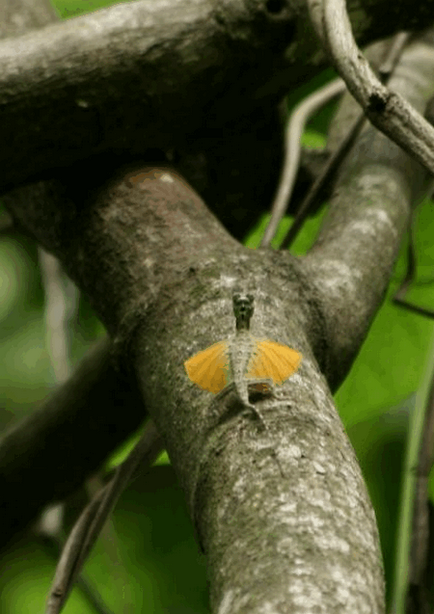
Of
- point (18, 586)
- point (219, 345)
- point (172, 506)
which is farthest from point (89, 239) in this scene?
point (18, 586)

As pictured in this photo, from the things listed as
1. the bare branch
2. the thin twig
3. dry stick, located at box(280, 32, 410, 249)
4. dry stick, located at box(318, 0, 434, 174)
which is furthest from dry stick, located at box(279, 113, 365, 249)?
the thin twig

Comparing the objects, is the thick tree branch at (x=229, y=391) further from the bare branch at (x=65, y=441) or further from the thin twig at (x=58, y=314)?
the thin twig at (x=58, y=314)

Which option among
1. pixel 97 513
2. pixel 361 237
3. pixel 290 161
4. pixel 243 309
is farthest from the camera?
pixel 290 161

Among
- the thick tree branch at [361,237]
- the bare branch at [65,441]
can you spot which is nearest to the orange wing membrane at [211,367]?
the thick tree branch at [361,237]

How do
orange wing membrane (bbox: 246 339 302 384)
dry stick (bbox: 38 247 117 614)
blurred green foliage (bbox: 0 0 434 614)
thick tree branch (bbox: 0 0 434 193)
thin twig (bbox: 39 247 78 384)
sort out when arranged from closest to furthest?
orange wing membrane (bbox: 246 339 302 384)
thick tree branch (bbox: 0 0 434 193)
blurred green foliage (bbox: 0 0 434 614)
dry stick (bbox: 38 247 117 614)
thin twig (bbox: 39 247 78 384)

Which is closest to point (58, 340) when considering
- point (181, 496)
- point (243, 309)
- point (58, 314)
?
point (58, 314)

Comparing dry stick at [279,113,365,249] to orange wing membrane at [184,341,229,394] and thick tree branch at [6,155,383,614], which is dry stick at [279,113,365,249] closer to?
thick tree branch at [6,155,383,614]

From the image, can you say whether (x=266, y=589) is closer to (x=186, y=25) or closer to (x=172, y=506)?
(x=186, y=25)

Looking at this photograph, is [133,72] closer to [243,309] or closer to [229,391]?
[243,309]
